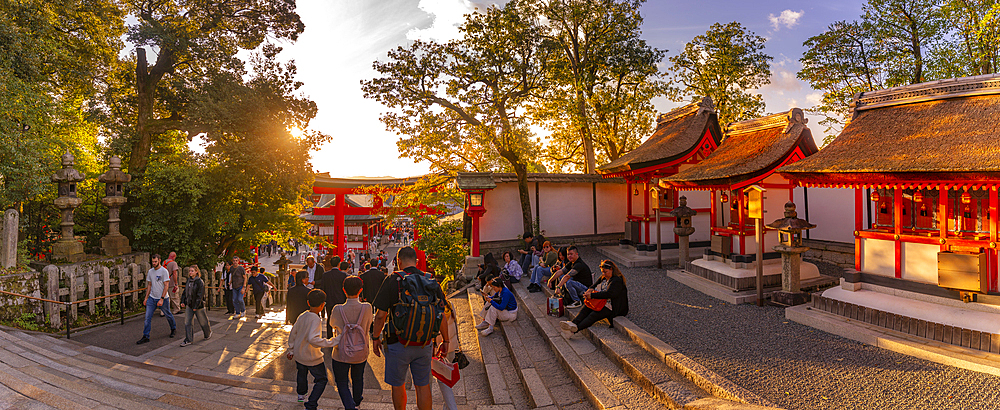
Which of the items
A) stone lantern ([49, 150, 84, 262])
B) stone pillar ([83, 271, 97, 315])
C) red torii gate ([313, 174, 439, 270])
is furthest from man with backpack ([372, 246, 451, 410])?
red torii gate ([313, 174, 439, 270])

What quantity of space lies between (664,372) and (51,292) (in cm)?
1198

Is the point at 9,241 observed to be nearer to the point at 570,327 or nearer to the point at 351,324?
the point at 351,324

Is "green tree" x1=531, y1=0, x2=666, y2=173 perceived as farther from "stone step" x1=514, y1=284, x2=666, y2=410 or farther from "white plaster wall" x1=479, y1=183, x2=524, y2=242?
"stone step" x1=514, y1=284, x2=666, y2=410

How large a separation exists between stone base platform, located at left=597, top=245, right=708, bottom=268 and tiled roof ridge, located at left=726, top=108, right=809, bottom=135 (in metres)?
4.08

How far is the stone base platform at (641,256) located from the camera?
42.2 feet

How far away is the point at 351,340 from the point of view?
4.40 m

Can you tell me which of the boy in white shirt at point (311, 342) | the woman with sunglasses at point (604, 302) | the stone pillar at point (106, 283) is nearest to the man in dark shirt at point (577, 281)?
the woman with sunglasses at point (604, 302)

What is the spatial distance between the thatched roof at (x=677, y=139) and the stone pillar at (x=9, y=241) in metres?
15.2

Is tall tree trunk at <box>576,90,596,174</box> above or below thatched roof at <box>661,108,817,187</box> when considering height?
above

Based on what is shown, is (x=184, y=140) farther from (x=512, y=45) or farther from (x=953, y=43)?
(x=953, y=43)

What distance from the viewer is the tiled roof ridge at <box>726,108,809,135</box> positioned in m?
10.2

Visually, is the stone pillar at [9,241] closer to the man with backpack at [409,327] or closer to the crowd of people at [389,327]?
the crowd of people at [389,327]

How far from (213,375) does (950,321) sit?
449 inches

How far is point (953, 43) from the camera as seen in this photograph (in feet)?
51.8
